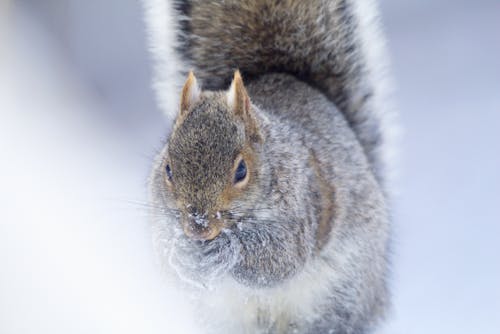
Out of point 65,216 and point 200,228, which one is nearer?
point 200,228

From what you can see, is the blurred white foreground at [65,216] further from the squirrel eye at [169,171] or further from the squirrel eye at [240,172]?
the squirrel eye at [240,172]

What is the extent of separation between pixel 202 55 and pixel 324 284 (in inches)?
30.3

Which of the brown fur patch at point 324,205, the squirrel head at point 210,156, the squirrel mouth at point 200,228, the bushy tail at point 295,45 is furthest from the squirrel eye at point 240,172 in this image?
the bushy tail at point 295,45

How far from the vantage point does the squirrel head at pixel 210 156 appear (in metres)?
1.54

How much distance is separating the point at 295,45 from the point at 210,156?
863 millimetres

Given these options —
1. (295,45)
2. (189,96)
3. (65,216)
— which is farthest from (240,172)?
(295,45)

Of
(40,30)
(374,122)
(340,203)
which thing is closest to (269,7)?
(374,122)

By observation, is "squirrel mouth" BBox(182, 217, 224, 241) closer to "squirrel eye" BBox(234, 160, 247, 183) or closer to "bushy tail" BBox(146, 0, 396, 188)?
"squirrel eye" BBox(234, 160, 247, 183)

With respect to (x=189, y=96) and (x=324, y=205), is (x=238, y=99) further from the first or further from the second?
(x=324, y=205)

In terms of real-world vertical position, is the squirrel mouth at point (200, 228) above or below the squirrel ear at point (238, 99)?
below

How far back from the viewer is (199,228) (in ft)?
4.99

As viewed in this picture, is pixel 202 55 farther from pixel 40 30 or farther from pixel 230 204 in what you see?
pixel 40 30

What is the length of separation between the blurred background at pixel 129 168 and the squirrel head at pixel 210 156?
0.30 m

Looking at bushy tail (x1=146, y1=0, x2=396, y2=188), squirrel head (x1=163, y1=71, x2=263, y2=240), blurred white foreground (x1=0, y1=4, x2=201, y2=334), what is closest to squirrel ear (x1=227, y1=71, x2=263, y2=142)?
squirrel head (x1=163, y1=71, x2=263, y2=240)
